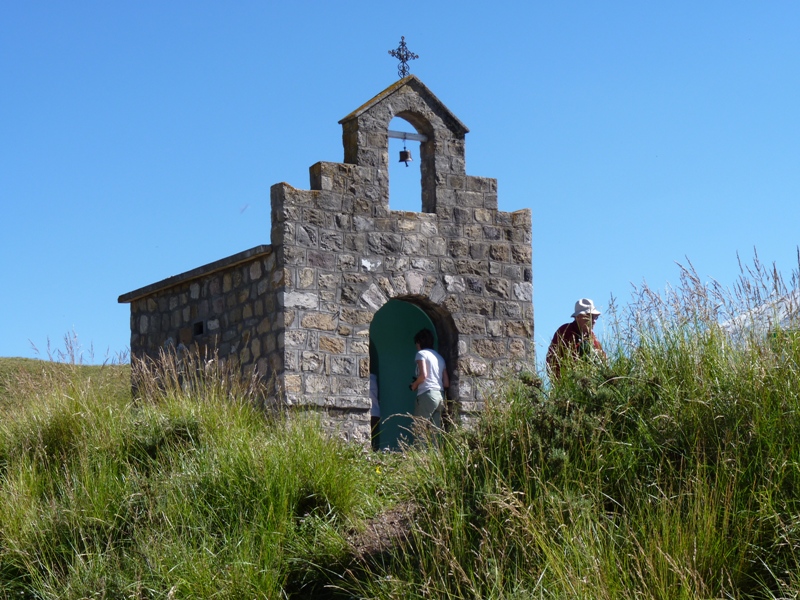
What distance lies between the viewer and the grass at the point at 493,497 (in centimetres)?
586

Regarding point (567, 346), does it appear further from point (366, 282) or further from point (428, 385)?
point (366, 282)

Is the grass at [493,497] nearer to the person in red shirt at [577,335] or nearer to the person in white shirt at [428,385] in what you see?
the person in red shirt at [577,335]

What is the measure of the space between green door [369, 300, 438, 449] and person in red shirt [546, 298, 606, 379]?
157 inches

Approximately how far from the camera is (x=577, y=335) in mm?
9156

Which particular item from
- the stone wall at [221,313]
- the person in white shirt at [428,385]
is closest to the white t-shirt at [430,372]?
the person in white shirt at [428,385]

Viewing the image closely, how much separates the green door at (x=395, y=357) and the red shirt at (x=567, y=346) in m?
4.06

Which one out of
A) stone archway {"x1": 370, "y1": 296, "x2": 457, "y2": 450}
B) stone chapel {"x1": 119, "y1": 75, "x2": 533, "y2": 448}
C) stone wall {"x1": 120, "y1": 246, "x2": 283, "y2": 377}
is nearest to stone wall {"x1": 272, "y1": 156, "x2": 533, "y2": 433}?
stone chapel {"x1": 119, "y1": 75, "x2": 533, "y2": 448}

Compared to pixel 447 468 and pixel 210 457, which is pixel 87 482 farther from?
pixel 447 468

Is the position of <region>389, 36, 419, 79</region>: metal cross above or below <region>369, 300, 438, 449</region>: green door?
above

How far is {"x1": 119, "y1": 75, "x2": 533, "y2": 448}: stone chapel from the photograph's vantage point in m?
11.3

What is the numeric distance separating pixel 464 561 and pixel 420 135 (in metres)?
7.06

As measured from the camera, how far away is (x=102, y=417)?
9070 mm

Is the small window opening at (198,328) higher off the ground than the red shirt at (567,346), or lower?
higher

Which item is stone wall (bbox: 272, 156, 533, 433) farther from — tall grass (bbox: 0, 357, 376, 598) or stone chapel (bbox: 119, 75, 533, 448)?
tall grass (bbox: 0, 357, 376, 598)
